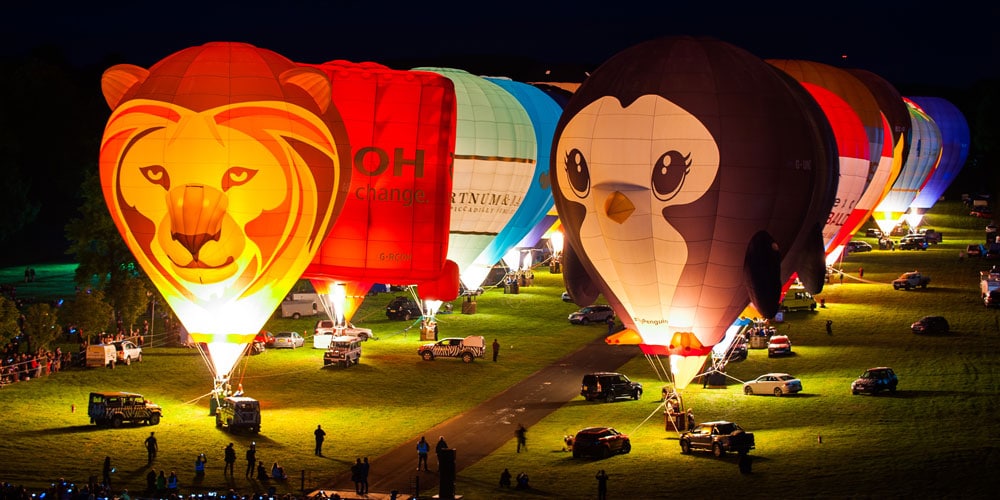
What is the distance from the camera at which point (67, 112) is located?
90312mm

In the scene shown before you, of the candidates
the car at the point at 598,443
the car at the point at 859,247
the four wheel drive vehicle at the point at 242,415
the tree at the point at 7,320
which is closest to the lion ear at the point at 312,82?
the four wheel drive vehicle at the point at 242,415

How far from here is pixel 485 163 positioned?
45.3 metres

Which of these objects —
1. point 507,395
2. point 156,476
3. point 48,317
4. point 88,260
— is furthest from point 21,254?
point 156,476

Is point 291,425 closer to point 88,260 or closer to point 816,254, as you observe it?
point 816,254

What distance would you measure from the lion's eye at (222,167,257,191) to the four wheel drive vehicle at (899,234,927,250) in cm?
5462

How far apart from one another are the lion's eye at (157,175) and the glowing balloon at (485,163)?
1265cm

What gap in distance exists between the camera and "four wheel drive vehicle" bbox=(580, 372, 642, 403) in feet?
129

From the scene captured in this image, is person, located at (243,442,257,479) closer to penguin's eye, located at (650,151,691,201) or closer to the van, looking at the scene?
penguin's eye, located at (650,151,691,201)

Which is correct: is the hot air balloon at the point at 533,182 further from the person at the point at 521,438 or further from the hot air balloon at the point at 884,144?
the person at the point at 521,438

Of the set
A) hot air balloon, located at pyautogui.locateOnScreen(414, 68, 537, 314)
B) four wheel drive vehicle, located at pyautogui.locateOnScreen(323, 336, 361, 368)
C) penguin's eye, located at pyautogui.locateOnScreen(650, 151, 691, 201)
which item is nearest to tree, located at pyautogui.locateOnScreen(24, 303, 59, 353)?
four wheel drive vehicle, located at pyautogui.locateOnScreen(323, 336, 361, 368)

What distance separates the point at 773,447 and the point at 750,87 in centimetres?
783

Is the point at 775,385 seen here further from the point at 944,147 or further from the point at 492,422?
the point at 944,147

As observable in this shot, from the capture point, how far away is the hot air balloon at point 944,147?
262ft

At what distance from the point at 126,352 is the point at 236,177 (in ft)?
42.7
